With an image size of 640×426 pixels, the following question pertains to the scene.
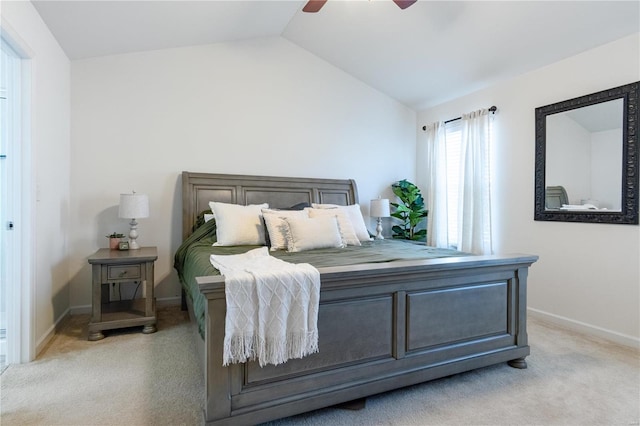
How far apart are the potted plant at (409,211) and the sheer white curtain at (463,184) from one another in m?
0.13

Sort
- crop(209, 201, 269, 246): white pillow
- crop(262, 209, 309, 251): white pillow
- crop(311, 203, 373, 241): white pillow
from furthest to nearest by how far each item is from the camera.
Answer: crop(311, 203, 373, 241): white pillow
crop(209, 201, 269, 246): white pillow
crop(262, 209, 309, 251): white pillow

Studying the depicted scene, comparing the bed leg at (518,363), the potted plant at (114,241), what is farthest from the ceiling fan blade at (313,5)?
the bed leg at (518,363)

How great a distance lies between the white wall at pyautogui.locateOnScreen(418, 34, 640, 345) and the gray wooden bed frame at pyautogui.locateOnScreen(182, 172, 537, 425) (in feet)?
3.80

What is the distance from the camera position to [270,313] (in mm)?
1662

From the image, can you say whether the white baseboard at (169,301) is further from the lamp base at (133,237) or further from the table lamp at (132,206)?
the table lamp at (132,206)

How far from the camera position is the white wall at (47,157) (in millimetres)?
2465

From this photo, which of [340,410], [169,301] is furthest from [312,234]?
[169,301]

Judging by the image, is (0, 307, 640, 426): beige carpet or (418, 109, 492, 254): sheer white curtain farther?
(418, 109, 492, 254): sheer white curtain

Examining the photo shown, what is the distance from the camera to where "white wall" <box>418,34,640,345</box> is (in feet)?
9.33

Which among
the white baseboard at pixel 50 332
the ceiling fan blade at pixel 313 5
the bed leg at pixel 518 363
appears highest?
A: the ceiling fan blade at pixel 313 5

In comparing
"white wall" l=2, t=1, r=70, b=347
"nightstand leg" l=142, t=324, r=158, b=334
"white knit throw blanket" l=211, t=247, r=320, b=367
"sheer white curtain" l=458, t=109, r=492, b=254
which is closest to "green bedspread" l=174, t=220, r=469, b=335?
"white knit throw blanket" l=211, t=247, r=320, b=367

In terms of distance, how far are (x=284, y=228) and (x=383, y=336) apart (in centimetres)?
146

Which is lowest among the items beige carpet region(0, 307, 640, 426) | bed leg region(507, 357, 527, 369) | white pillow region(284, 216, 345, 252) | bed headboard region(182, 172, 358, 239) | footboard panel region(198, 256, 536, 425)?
beige carpet region(0, 307, 640, 426)

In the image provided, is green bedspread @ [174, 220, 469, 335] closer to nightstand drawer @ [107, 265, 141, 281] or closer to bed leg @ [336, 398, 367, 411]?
nightstand drawer @ [107, 265, 141, 281]
